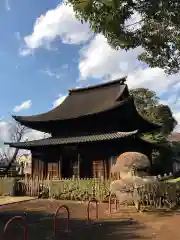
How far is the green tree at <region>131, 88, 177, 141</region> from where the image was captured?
4422 centimetres

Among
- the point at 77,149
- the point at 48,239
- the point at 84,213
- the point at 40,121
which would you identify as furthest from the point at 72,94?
the point at 48,239

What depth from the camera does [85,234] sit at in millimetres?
9883

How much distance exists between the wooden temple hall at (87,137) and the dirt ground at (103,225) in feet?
33.0

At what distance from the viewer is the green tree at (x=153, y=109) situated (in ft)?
145

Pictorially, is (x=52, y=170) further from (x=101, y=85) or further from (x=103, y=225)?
(x=103, y=225)

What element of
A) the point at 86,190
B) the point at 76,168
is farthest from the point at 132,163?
the point at 76,168

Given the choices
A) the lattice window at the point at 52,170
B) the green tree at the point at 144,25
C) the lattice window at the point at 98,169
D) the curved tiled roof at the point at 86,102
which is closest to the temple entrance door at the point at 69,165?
the lattice window at the point at 52,170

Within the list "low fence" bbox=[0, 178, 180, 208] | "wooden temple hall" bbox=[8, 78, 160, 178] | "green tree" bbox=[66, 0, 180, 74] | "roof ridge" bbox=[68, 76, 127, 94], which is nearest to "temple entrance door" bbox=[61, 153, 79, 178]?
"wooden temple hall" bbox=[8, 78, 160, 178]

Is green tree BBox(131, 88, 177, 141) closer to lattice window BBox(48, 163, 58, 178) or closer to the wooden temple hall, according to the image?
the wooden temple hall

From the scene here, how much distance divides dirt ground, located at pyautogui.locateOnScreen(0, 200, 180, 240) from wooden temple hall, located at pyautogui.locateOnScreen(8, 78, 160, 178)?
10064 mm

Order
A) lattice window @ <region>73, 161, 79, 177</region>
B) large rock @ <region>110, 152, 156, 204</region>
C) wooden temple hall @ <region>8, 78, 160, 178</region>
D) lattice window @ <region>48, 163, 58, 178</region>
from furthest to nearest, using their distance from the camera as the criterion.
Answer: lattice window @ <region>48, 163, 58, 178</region>, lattice window @ <region>73, 161, 79, 177</region>, wooden temple hall @ <region>8, 78, 160, 178</region>, large rock @ <region>110, 152, 156, 204</region>

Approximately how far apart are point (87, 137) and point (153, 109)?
20.5 m

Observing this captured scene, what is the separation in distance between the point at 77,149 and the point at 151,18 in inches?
652

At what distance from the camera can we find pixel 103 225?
37.2ft
